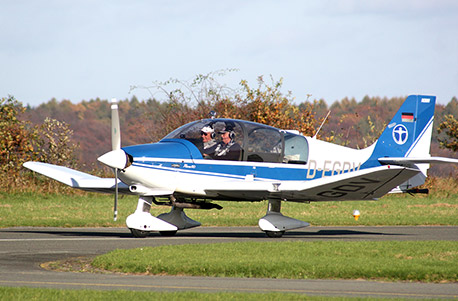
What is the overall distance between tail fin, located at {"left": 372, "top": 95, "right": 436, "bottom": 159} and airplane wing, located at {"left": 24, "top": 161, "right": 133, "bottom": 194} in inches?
263

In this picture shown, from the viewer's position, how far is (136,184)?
52.7ft

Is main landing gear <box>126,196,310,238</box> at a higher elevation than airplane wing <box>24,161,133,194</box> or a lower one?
lower

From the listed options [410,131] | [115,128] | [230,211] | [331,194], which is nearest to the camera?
[115,128]

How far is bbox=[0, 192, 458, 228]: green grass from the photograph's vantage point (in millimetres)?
20938

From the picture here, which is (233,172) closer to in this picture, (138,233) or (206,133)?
(206,133)

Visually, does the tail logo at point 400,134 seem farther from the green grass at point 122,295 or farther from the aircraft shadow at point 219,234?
the green grass at point 122,295

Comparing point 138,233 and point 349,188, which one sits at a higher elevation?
point 349,188

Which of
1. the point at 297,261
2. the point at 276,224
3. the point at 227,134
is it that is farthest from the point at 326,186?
the point at 297,261

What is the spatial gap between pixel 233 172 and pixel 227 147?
0.58 meters

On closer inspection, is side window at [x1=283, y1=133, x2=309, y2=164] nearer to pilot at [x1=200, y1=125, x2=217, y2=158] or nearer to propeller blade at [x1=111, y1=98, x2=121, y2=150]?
pilot at [x1=200, y1=125, x2=217, y2=158]

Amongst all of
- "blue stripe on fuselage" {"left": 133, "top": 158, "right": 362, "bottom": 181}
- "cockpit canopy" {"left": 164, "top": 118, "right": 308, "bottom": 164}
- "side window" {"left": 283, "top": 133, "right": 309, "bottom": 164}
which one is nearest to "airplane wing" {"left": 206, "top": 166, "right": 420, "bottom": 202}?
"blue stripe on fuselage" {"left": 133, "top": 158, "right": 362, "bottom": 181}

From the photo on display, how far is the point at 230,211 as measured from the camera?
82.0ft

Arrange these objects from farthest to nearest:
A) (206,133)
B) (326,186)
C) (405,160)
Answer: (405,160)
(206,133)
(326,186)

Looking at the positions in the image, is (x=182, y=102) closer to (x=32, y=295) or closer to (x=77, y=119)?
(x=32, y=295)
